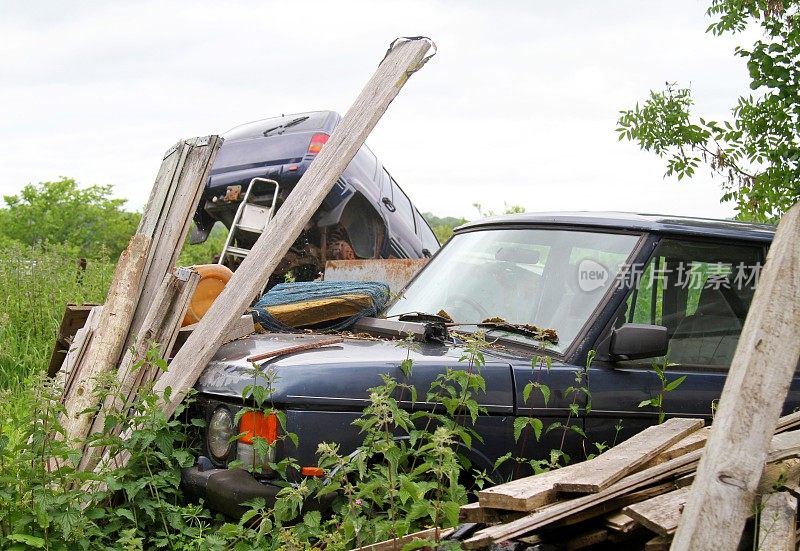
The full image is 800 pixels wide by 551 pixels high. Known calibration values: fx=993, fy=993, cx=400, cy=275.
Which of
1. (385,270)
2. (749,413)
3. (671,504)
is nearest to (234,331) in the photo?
(671,504)

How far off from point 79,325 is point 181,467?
1.88m

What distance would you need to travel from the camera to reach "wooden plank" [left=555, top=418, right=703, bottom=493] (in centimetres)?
362

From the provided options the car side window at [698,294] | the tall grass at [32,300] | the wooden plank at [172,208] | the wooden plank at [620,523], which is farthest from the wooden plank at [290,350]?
the tall grass at [32,300]

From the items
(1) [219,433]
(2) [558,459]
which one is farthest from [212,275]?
(2) [558,459]

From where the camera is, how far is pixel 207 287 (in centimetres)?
577

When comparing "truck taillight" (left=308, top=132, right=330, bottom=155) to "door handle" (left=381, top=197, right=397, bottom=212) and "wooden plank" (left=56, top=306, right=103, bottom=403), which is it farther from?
"wooden plank" (left=56, top=306, right=103, bottom=403)

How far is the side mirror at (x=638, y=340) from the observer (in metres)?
4.61

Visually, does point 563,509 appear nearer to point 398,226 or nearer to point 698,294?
point 698,294

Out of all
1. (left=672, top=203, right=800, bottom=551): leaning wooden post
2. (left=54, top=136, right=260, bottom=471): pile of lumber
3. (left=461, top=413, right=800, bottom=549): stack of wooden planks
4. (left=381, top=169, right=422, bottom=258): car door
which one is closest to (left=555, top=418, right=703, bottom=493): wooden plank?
(left=461, top=413, right=800, bottom=549): stack of wooden planks

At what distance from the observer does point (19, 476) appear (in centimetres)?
432

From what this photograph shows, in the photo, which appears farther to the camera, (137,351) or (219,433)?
(137,351)

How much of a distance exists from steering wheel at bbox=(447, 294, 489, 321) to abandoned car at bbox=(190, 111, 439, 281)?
5.45 metres

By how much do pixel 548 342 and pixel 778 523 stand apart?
169 cm

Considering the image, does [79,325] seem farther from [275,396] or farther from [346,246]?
[346,246]
